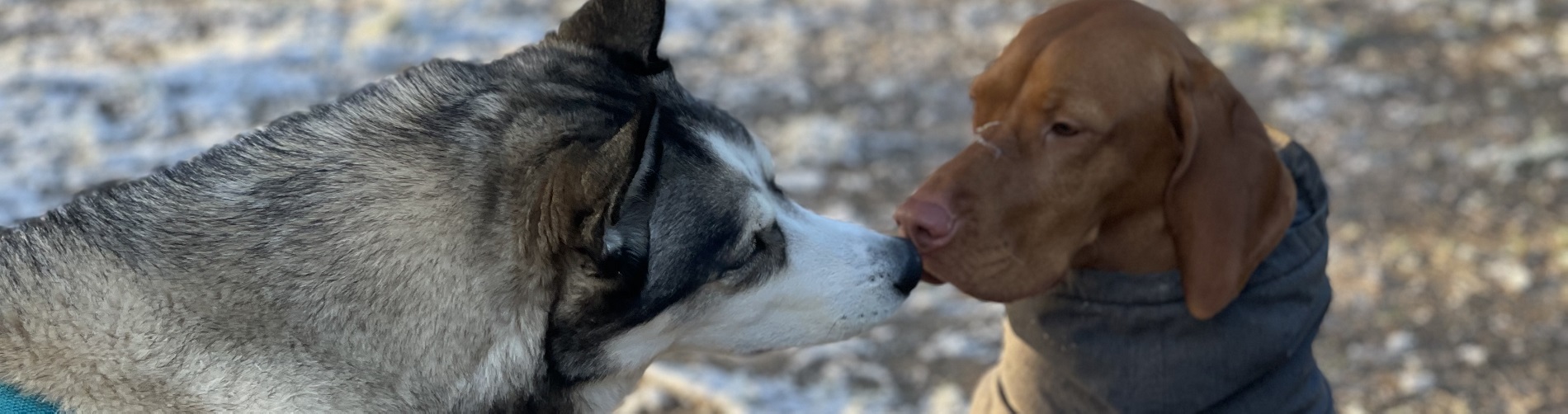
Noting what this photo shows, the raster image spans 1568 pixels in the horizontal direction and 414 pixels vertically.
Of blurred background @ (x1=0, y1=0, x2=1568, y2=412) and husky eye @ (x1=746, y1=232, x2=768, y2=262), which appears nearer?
husky eye @ (x1=746, y1=232, x2=768, y2=262)

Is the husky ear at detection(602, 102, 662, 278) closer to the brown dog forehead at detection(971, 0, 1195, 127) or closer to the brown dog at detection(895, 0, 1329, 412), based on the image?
the brown dog at detection(895, 0, 1329, 412)

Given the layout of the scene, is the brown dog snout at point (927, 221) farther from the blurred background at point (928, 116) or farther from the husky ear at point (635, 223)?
the blurred background at point (928, 116)

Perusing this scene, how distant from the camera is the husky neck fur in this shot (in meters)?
1.97

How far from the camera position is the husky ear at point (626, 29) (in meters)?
2.65


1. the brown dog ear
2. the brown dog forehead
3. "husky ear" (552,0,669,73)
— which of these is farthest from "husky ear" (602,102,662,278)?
the brown dog ear

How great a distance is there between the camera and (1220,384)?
277 cm

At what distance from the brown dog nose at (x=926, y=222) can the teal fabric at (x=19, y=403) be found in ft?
5.41

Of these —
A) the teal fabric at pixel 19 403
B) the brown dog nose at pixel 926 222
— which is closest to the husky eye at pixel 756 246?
the brown dog nose at pixel 926 222

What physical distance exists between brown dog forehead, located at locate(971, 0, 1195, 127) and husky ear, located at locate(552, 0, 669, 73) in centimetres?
76

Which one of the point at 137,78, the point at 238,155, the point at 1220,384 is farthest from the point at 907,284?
the point at 137,78

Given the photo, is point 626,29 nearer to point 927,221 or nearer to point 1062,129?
point 927,221

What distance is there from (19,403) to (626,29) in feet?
4.41

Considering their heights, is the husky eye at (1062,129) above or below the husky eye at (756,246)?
below

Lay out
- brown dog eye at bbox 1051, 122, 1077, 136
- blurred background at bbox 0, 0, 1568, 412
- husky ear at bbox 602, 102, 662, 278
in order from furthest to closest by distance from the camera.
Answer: blurred background at bbox 0, 0, 1568, 412 < brown dog eye at bbox 1051, 122, 1077, 136 < husky ear at bbox 602, 102, 662, 278
